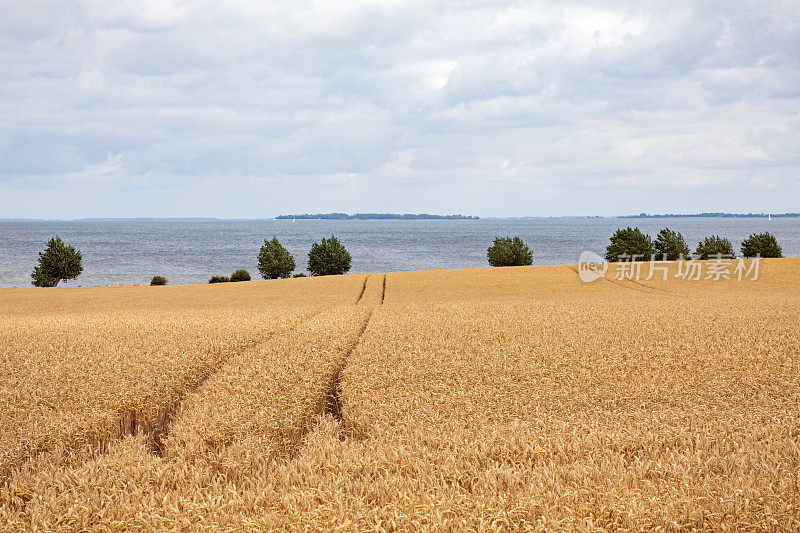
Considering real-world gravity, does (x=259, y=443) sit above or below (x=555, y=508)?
below

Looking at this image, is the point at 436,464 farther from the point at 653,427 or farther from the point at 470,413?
the point at 653,427

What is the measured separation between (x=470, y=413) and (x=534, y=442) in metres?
1.49

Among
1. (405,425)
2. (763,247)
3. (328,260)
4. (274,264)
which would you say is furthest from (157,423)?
(763,247)

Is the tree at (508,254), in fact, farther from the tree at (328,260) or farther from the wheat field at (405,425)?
the wheat field at (405,425)

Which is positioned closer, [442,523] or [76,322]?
[442,523]

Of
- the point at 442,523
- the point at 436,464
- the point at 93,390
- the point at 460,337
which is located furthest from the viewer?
the point at 460,337

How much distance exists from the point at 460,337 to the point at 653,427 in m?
6.09

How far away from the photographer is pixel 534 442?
5230 mm

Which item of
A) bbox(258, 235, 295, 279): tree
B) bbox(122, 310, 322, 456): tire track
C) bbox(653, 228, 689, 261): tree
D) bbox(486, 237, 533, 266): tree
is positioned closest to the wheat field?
bbox(122, 310, 322, 456): tire track

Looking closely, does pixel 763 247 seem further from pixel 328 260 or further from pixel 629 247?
pixel 328 260

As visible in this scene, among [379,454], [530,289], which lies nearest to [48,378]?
[379,454]

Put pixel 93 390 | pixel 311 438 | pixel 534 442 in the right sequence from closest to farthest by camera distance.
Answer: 1. pixel 534 442
2. pixel 311 438
3. pixel 93 390

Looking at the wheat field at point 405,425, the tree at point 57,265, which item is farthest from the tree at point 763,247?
the tree at point 57,265

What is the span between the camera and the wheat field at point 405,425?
368cm
